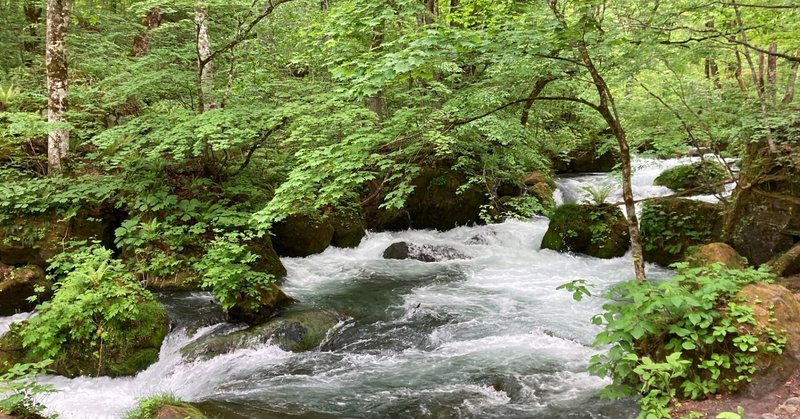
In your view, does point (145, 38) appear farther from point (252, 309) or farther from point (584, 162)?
point (584, 162)

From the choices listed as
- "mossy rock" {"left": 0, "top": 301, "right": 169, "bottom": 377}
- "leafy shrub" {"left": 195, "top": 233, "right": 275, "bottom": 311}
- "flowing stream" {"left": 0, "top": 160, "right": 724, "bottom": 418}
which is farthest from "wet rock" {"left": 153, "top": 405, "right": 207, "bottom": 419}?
"leafy shrub" {"left": 195, "top": 233, "right": 275, "bottom": 311}

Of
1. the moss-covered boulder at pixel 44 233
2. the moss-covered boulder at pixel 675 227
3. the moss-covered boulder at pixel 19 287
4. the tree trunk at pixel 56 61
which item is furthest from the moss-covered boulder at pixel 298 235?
the moss-covered boulder at pixel 675 227

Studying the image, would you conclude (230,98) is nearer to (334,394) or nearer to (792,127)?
(334,394)

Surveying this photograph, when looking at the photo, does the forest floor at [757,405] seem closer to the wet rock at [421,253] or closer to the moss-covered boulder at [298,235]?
the wet rock at [421,253]

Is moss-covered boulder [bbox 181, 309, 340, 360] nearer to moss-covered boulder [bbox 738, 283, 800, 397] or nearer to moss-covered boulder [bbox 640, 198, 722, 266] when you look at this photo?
moss-covered boulder [bbox 738, 283, 800, 397]

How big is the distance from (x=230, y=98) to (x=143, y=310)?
197 inches

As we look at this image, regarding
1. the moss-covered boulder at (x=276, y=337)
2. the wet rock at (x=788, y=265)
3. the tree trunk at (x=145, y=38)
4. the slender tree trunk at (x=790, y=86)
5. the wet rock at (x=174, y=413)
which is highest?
the tree trunk at (x=145, y=38)

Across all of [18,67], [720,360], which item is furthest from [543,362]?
[18,67]

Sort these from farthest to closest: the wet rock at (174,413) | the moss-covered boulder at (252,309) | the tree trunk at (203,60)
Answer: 1. the tree trunk at (203,60)
2. the moss-covered boulder at (252,309)
3. the wet rock at (174,413)

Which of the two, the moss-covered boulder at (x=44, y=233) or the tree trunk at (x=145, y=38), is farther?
the tree trunk at (x=145, y=38)

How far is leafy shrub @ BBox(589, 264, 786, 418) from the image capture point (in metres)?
4.01

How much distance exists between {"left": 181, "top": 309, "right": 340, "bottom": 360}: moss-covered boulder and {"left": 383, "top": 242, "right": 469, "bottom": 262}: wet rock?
4564 mm

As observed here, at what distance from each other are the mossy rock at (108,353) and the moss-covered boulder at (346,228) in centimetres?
620

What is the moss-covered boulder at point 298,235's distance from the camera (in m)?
11.8
